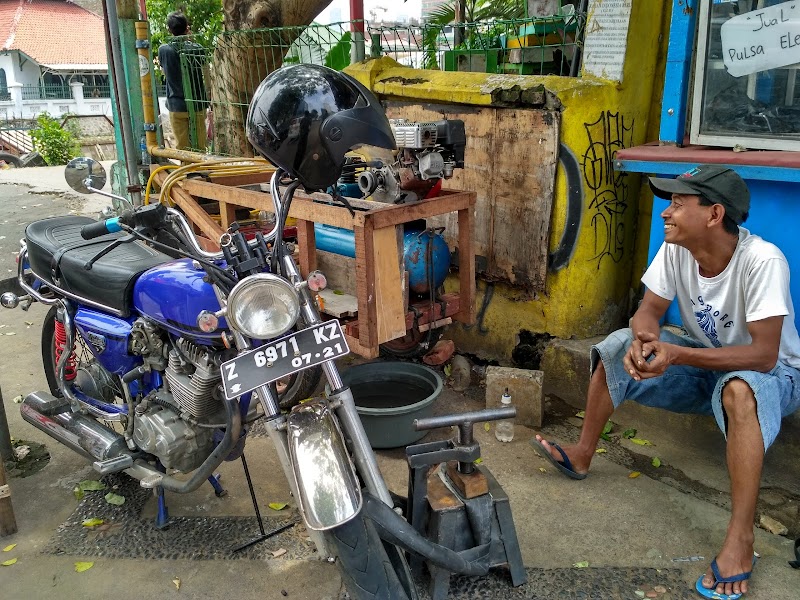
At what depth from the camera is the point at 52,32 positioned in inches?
1469

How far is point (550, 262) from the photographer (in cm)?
389

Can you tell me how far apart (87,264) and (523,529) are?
2.09 meters

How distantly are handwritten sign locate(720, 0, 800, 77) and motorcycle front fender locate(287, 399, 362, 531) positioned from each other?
8.20 feet

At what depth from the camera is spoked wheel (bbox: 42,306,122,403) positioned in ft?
10.00

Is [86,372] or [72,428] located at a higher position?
[86,372]

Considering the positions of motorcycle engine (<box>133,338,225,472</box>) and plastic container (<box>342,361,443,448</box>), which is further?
plastic container (<box>342,361,443,448</box>)

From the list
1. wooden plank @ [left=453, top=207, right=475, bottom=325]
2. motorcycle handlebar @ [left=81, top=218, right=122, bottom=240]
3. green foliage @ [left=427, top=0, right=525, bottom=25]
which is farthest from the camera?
green foliage @ [left=427, top=0, right=525, bottom=25]

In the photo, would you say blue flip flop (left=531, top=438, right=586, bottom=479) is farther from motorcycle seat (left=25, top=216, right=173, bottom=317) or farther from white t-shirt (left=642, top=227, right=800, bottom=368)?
motorcycle seat (left=25, top=216, right=173, bottom=317)

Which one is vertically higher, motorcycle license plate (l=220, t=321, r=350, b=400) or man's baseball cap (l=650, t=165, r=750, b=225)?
man's baseball cap (l=650, t=165, r=750, b=225)

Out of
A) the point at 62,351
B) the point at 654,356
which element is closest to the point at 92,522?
the point at 62,351

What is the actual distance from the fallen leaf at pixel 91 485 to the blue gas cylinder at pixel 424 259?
1.80 metres

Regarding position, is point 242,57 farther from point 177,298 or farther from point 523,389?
point 177,298

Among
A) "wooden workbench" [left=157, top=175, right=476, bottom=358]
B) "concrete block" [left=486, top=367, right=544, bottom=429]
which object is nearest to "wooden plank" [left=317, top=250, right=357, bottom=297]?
"wooden workbench" [left=157, top=175, right=476, bottom=358]

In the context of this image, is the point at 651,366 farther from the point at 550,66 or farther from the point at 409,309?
the point at 550,66
